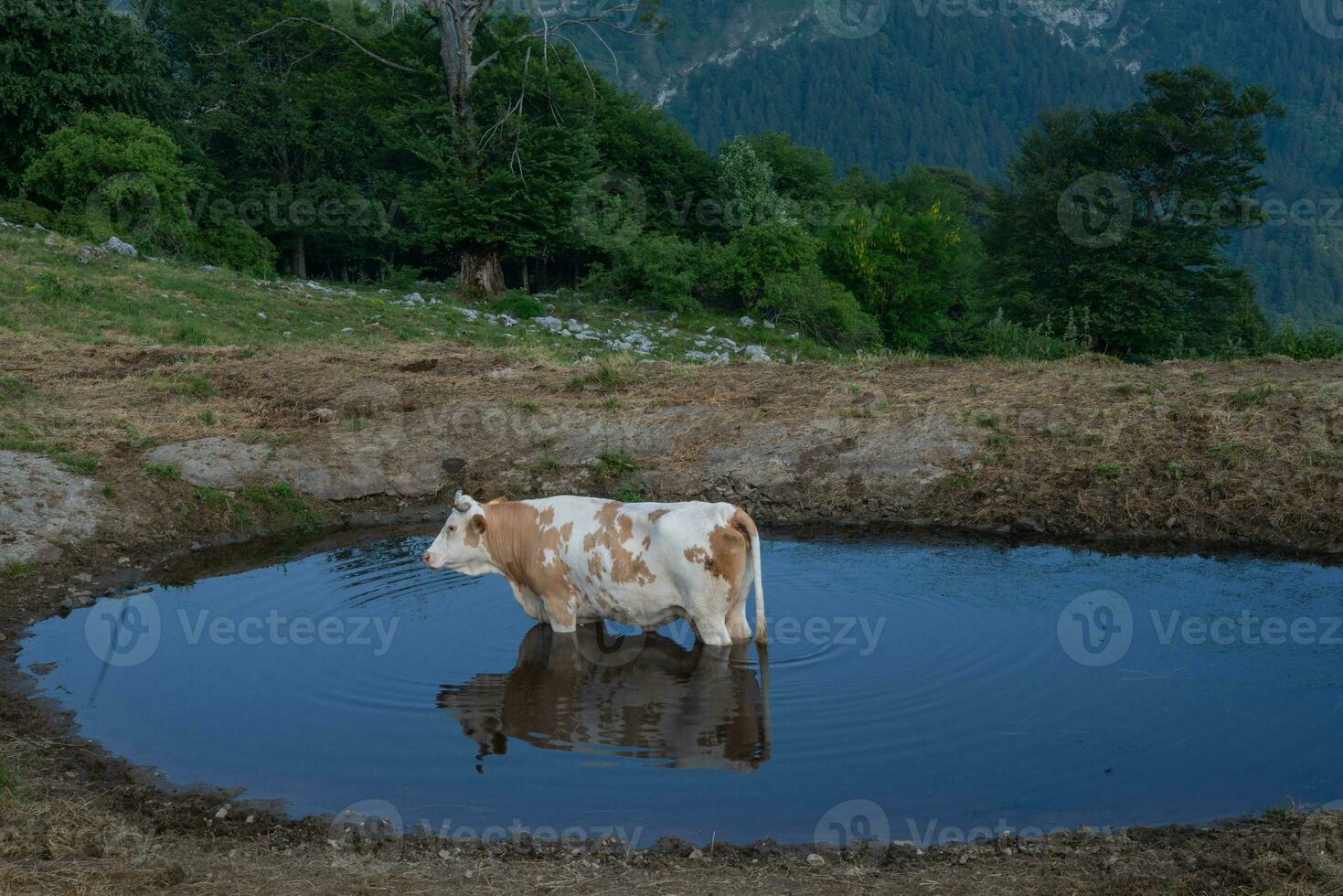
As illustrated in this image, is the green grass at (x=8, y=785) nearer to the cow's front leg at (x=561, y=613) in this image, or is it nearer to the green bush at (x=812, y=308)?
the cow's front leg at (x=561, y=613)

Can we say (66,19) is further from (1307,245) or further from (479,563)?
(1307,245)

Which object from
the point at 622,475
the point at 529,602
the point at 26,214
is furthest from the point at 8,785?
the point at 26,214

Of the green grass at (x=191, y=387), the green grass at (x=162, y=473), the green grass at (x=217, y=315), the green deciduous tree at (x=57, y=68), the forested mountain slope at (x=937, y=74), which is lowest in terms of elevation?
the green grass at (x=162, y=473)

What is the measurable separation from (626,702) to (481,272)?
94.5 ft

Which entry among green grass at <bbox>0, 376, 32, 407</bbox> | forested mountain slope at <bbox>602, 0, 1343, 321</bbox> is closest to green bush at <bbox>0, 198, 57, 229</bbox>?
green grass at <bbox>0, 376, 32, 407</bbox>

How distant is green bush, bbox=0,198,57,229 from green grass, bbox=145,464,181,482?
2300cm

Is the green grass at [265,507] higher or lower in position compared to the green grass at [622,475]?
lower

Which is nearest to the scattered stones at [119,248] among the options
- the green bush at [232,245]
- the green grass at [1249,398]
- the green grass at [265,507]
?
the green bush at [232,245]

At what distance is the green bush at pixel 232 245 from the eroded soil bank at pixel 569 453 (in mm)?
22427

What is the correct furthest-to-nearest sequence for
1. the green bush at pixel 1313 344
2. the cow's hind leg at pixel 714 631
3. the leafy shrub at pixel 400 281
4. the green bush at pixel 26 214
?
the leafy shrub at pixel 400 281, the green bush at pixel 26 214, the green bush at pixel 1313 344, the cow's hind leg at pixel 714 631

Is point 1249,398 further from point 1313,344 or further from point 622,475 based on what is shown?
point 622,475

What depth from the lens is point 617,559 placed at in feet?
33.7

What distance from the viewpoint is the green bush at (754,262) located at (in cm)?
3928

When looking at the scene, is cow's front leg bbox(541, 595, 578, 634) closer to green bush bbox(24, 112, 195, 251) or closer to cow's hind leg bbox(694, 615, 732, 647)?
cow's hind leg bbox(694, 615, 732, 647)
